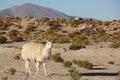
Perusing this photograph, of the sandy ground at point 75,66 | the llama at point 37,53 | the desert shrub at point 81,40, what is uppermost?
the llama at point 37,53

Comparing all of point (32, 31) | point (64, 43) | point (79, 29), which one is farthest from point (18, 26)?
point (64, 43)

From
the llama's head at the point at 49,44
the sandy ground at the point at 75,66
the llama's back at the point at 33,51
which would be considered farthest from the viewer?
the sandy ground at the point at 75,66

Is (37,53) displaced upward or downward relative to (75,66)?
upward

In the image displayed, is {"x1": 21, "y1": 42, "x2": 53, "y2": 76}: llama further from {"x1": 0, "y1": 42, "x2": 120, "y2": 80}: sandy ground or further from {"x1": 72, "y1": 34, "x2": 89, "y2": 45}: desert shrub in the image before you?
{"x1": 72, "y1": 34, "x2": 89, "y2": 45}: desert shrub

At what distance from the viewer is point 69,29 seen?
62281mm

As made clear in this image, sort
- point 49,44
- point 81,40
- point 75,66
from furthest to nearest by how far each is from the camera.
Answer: point 81,40
point 75,66
point 49,44

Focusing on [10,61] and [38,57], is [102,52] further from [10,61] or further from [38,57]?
[38,57]

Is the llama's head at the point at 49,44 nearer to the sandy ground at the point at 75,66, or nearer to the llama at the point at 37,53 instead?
the llama at the point at 37,53

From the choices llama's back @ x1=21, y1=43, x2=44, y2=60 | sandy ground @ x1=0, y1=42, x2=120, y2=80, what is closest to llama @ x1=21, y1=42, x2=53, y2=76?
llama's back @ x1=21, y1=43, x2=44, y2=60

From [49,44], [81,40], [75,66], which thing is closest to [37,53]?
[49,44]

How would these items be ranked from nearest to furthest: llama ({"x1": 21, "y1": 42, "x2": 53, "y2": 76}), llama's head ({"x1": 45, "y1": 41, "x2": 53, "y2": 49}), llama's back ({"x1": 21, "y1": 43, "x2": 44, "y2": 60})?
llama's head ({"x1": 45, "y1": 41, "x2": 53, "y2": 49}) → llama ({"x1": 21, "y1": 42, "x2": 53, "y2": 76}) → llama's back ({"x1": 21, "y1": 43, "x2": 44, "y2": 60})

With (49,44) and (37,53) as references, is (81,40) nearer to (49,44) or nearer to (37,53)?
(37,53)

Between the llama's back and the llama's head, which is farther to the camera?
the llama's back

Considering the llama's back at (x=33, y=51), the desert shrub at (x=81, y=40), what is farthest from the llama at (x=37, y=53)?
the desert shrub at (x=81, y=40)
